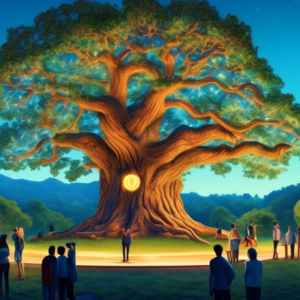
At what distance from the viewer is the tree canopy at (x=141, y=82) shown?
25.3 meters

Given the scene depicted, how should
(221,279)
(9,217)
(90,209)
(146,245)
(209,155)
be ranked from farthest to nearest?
(90,209)
(9,217)
(209,155)
(146,245)
(221,279)

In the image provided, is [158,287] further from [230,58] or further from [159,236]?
[230,58]

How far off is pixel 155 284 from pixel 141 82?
20481 mm

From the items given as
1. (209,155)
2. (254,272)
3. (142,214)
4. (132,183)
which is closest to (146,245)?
(142,214)

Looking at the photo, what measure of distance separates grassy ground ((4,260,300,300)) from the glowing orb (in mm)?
11653

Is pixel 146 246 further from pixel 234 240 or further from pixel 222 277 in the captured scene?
pixel 222 277

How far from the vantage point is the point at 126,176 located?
2847cm

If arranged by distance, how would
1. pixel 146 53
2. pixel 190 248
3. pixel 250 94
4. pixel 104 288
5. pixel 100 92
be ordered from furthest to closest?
pixel 100 92
pixel 250 94
pixel 146 53
pixel 190 248
pixel 104 288

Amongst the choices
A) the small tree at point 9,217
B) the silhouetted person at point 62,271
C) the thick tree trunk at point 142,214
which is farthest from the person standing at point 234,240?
the small tree at point 9,217

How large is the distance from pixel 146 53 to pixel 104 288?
16.8m

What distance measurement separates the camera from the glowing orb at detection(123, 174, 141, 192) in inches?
1109

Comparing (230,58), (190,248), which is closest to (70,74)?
(230,58)

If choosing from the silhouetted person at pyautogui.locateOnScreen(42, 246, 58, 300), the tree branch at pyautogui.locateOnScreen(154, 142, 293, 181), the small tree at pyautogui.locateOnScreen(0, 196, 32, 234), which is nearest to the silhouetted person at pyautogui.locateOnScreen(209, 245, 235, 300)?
the silhouetted person at pyautogui.locateOnScreen(42, 246, 58, 300)

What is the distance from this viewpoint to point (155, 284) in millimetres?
14461
